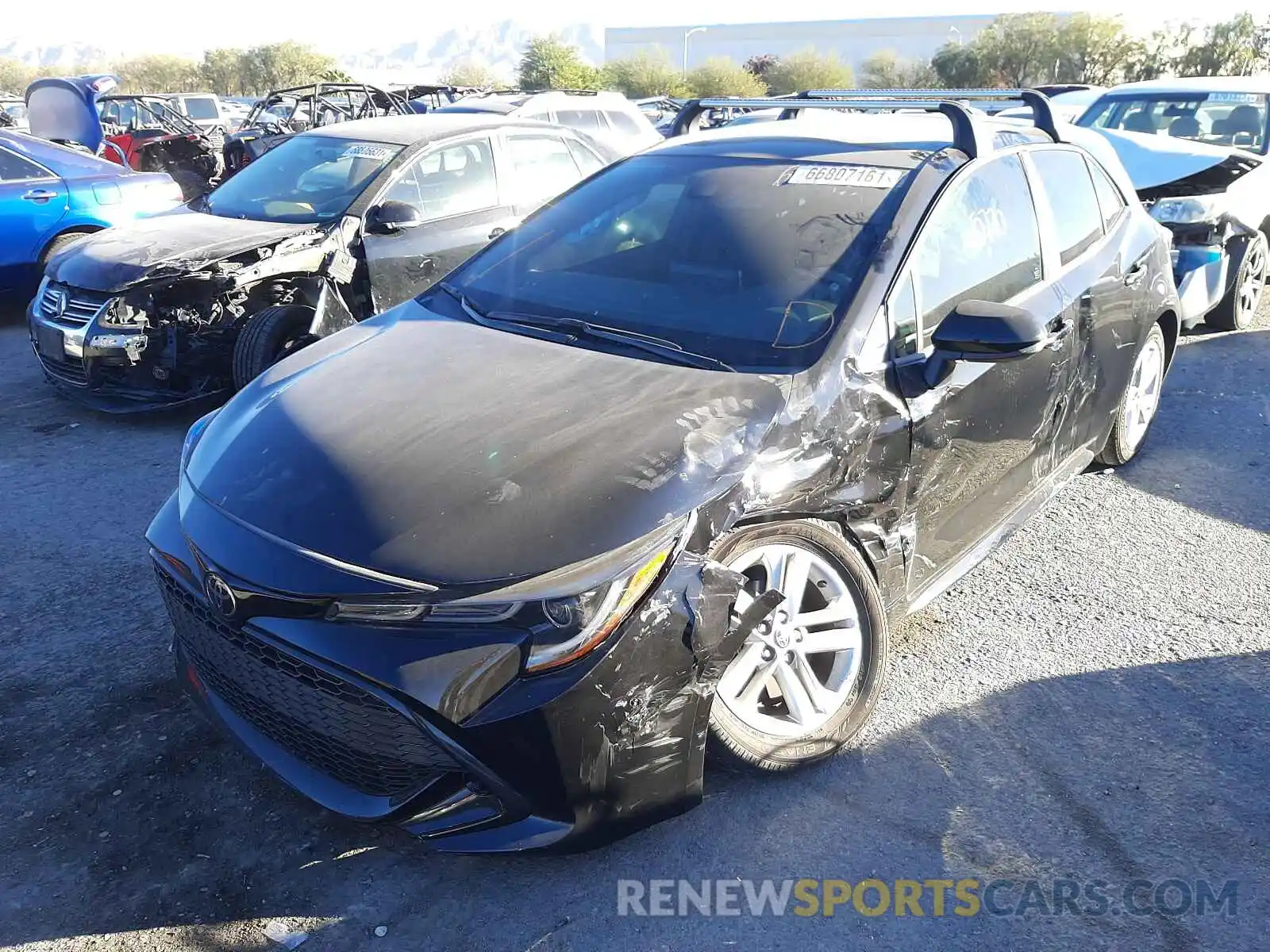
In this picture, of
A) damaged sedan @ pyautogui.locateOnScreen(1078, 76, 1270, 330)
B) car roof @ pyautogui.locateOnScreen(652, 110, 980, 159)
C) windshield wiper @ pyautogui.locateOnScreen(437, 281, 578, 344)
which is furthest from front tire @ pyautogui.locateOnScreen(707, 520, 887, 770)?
damaged sedan @ pyautogui.locateOnScreen(1078, 76, 1270, 330)

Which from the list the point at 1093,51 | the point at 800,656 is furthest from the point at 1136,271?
the point at 1093,51

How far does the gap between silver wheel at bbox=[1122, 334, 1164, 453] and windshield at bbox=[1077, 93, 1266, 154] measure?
13.9ft

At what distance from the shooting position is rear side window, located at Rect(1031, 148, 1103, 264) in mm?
3805

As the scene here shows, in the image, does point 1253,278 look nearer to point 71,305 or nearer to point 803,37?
point 71,305

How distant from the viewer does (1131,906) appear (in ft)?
7.87

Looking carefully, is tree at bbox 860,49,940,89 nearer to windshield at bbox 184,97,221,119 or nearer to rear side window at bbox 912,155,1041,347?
windshield at bbox 184,97,221,119

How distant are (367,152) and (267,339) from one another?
5.89ft

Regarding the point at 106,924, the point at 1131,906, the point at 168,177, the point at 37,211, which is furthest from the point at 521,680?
the point at 168,177

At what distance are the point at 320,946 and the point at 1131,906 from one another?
1.89 m

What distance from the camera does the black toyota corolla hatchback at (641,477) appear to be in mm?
2209

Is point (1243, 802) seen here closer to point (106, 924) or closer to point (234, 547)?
point (234, 547)

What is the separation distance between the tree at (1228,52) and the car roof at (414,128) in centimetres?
4754

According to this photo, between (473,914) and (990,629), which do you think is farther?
(990,629)

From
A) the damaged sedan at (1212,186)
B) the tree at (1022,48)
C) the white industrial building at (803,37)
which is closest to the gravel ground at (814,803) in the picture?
the damaged sedan at (1212,186)
